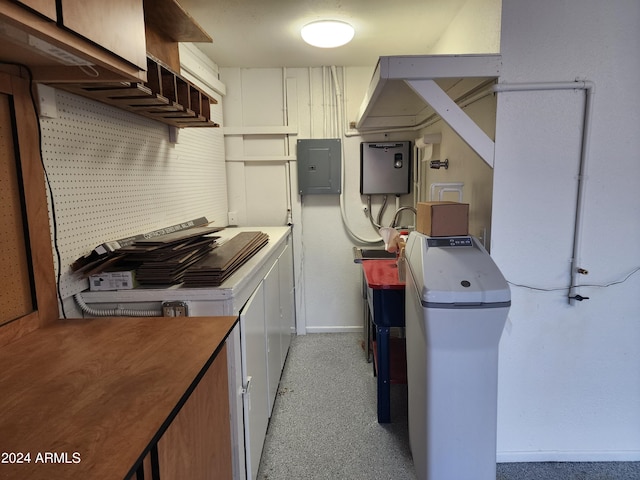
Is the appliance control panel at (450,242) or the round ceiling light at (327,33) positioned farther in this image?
the round ceiling light at (327,33)

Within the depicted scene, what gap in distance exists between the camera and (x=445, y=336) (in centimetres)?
150

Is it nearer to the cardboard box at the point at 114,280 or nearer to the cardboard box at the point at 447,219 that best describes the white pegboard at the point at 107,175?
the cardboard box at the point at 114,280

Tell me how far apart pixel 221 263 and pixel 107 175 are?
66 centimetres

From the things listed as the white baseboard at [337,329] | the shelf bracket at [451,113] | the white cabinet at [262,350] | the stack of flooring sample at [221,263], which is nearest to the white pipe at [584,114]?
the shelf bracket at [451,113]

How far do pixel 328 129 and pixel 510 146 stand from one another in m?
1.89

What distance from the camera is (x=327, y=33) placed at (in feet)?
7.77

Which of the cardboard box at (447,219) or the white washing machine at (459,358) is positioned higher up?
the cardboard box at (447,219)

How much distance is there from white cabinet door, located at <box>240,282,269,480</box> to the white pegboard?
26.8 inches

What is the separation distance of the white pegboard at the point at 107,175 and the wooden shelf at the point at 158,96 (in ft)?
0.21

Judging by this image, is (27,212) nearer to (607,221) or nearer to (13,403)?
(13,403)

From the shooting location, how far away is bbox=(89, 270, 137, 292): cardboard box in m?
1.45

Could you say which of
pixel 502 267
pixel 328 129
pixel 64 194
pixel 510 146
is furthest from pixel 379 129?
pixel 64 194

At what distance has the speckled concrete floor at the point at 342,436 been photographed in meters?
1.87

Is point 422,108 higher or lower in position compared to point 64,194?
higher
